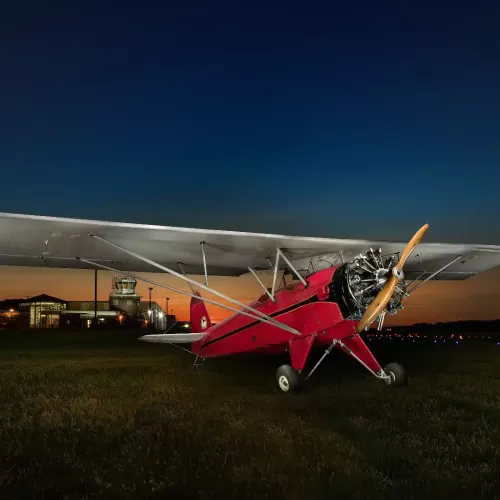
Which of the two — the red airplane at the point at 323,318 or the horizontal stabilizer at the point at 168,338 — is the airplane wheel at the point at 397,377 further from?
the horizontal stabilizer at the point at 168,338

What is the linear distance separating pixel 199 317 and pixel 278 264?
14.5ft

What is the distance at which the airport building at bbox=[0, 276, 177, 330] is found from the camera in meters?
84.2

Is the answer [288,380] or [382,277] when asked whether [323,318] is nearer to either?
[288,380]

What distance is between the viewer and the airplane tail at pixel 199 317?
14203mm

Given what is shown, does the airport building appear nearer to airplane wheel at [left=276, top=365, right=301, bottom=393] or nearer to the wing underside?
the wing underside

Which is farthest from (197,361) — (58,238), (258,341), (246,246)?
(58,238)

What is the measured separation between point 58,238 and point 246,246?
12.6 ft

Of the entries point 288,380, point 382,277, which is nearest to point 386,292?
point 382,277

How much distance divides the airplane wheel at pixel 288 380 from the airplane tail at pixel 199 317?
5.07 metres

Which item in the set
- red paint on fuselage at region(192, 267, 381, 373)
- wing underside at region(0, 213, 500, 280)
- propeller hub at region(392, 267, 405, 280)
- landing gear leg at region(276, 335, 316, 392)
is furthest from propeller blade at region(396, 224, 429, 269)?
landing gear leg at region(276, 335, 316, 392)

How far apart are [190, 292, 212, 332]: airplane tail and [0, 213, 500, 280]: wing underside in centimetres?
133

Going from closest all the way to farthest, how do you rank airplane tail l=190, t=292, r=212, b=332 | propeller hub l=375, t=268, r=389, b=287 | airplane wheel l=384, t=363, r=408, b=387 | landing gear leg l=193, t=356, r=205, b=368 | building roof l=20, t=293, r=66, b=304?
propeller hub l=375, t=268, r=389, b=287
airplane wheel l=384, t=363, r=408, b=387
landing gear leg l=193, t=356, r=205, b=368
airplane tail l=190, t=292, r=212, b=332
building roof l=20, t=293, r=66, b=304

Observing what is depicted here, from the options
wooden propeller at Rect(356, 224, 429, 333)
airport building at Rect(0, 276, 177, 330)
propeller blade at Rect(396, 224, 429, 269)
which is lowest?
airport building at Rect(0, 276, 177, 330)

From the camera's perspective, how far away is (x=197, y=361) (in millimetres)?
14023
